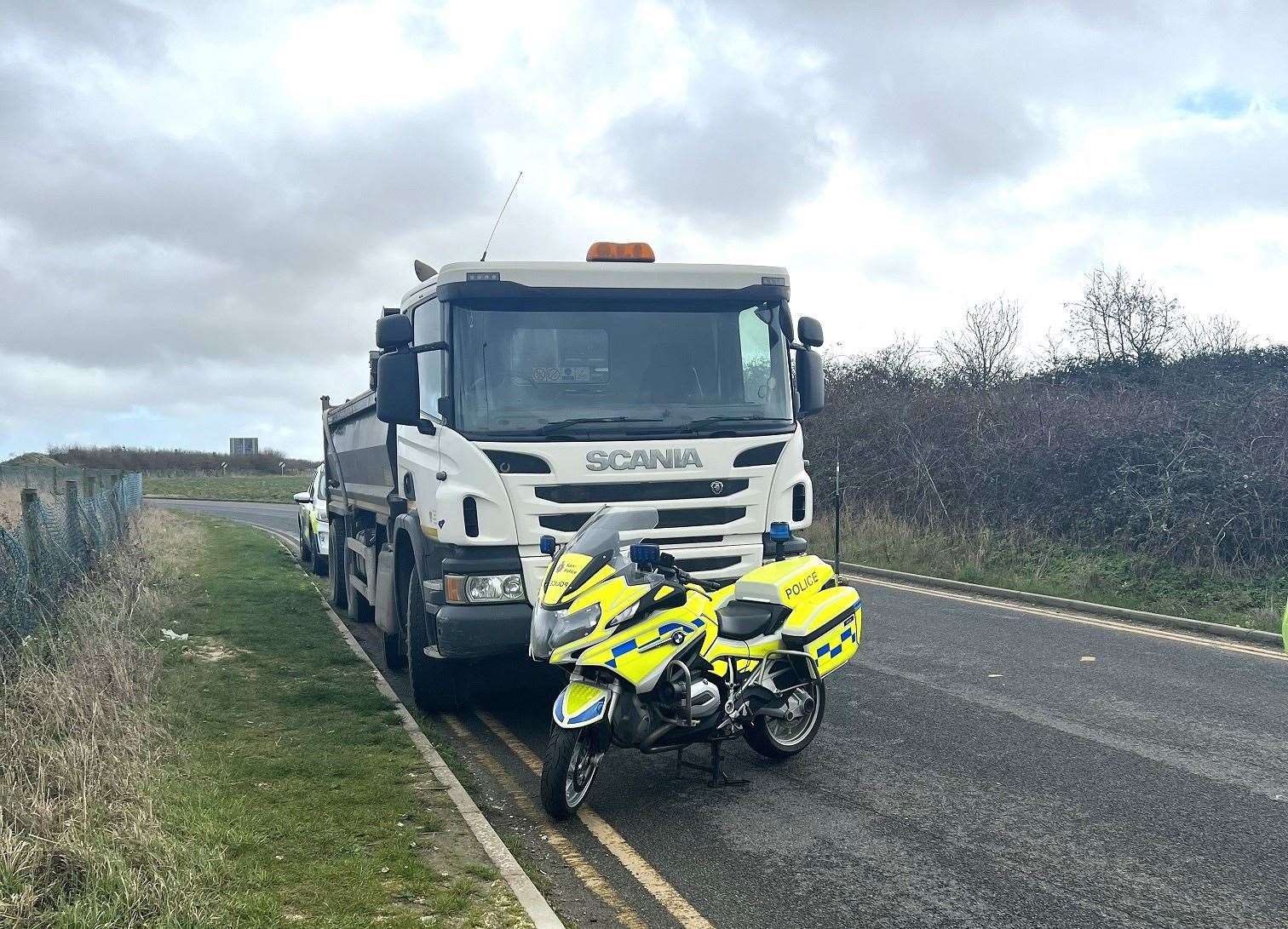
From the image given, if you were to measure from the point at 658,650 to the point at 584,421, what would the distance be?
214 cm

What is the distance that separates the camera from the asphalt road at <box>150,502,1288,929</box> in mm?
4531

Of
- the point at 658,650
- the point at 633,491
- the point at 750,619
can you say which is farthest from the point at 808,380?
the point at 658,650

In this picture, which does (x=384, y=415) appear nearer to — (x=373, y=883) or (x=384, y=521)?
(x=384, y=521)

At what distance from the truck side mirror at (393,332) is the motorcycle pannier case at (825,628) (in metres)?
3.29

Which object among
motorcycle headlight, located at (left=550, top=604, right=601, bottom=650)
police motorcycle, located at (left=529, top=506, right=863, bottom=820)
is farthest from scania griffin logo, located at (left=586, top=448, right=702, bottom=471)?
motorcycle headlight, located at (left=550, top=604, right=601, bottom=650)

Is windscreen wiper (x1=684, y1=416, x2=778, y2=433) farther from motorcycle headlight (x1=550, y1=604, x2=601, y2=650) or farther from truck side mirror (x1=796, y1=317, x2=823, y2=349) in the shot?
motorcycle headlight (x1=550, y1=604, x2=601, y2=650)

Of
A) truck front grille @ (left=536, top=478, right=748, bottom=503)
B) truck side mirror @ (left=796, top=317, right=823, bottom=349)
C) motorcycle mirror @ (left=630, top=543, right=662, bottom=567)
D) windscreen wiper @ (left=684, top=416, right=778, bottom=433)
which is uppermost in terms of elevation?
truck side mirror @ (left=796, top=317, right=823, bottom=349)

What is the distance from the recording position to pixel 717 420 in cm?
756

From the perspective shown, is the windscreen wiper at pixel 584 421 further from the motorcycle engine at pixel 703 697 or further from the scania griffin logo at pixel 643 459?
the motorcycle engine at pixel 703 697

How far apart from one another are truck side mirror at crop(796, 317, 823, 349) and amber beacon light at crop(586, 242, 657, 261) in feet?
3.92

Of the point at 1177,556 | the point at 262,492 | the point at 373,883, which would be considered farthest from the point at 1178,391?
the point at 262,492

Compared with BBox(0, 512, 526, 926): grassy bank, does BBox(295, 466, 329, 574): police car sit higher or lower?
higher

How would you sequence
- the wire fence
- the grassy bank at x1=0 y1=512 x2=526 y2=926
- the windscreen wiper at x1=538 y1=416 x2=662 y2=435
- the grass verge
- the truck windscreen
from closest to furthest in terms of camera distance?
the grassy bank at x1=0 y1=512 x2=526 y2=926 < the grass verge < the windscreen wiper at x1=538 y1=416 x2=662 y2=435 < the truck windscreen < the wire fence

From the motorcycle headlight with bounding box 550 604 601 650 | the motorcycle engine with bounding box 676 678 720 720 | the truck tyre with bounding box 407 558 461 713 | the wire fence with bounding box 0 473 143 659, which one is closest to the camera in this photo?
the motorcycle headlight with bounding box 550 604 601 650
